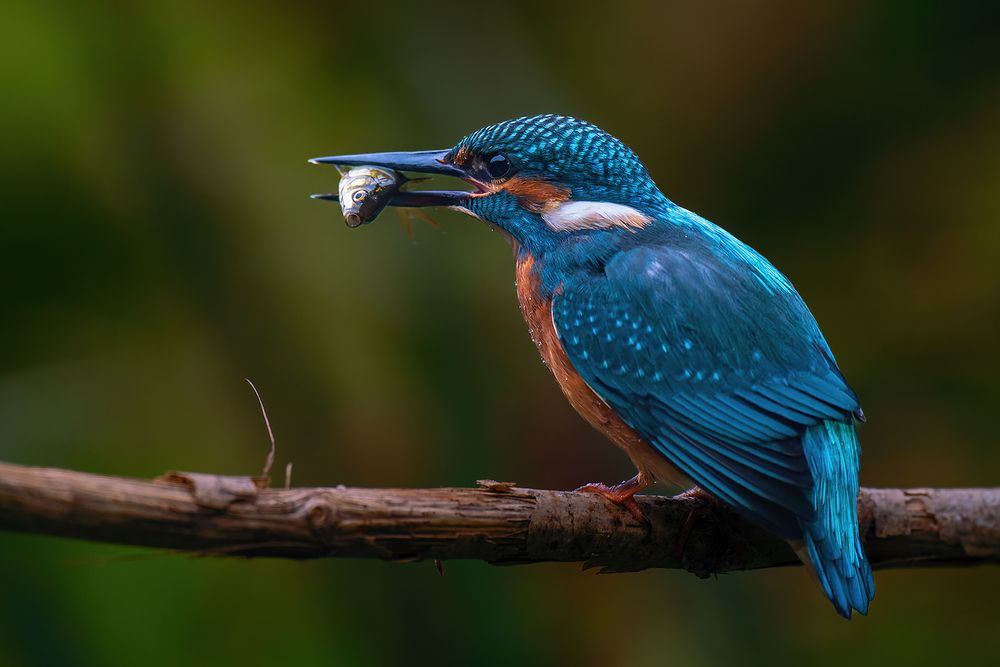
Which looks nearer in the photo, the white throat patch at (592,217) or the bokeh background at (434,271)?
the white throat patch at (592,217)

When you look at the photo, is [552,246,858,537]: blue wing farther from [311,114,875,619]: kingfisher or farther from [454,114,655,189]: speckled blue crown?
[454,114,655,189]: speckled blue crown

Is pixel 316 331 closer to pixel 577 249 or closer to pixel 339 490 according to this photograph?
pixel 577 249

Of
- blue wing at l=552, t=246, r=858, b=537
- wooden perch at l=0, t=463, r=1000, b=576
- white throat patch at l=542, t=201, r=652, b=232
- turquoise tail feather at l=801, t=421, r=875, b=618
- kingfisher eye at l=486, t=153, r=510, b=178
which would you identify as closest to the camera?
wooden perch at l=0, t=463, r=1000, b=576

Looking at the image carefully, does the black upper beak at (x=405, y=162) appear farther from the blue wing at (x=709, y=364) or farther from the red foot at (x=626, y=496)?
the red foot at (x=626, y=496)

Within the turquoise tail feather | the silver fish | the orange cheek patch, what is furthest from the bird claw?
the silver fish

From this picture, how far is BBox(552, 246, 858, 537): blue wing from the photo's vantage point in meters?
2.15

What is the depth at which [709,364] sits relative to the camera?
2311 millimetres

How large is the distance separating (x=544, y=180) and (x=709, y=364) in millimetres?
701

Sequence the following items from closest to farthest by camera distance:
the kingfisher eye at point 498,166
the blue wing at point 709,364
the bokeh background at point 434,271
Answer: the blue wing at point 709,364, the kingfisher eye at point 498,166, the bokeh background at point 434,271

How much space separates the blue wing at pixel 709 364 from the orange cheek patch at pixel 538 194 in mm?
274

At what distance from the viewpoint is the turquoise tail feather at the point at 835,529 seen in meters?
2.02

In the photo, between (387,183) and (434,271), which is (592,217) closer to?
(387,183)

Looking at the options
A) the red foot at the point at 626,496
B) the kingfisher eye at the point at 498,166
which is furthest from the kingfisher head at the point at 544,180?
the red foot at the point at 626,496

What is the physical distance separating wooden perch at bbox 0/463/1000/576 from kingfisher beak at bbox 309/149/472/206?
3.18 feet
